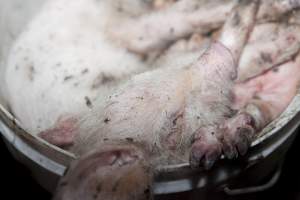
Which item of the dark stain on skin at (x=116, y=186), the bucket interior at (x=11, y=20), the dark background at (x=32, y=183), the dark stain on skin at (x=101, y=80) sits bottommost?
the dark background at (x=32, y=183)

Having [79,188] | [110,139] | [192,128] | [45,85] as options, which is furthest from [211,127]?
[45,85]

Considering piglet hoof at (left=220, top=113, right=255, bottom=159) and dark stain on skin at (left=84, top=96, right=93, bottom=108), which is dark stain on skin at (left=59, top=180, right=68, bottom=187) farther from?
dark stain on skin at (left=84, top=96, right=93, bottom=108)

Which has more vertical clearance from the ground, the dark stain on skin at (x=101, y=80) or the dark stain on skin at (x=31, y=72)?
the dark stain on skin at (x=31, y=72)

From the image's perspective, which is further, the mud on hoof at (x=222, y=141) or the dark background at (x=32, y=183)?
the dark background at (x=32, y=183)

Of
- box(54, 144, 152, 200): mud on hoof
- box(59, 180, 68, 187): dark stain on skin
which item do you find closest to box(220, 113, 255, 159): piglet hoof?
box(54, 144, 152, 200): mud on hoof

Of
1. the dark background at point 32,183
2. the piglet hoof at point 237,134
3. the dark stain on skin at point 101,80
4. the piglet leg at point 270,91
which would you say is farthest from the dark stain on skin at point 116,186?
the dark background at point 32,183

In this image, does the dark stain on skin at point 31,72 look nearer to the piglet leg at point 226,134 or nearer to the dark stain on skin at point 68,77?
the dark stain on skin at point 68,77

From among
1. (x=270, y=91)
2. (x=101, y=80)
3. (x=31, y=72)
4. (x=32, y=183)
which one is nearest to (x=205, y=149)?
(x=270, y=91)
